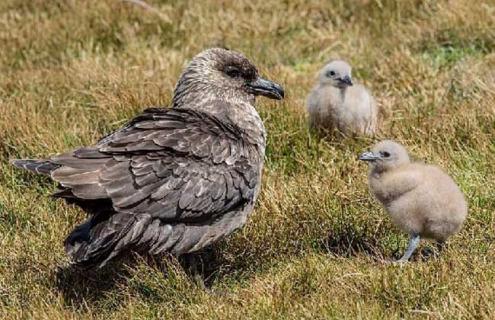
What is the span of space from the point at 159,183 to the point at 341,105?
2384 mm

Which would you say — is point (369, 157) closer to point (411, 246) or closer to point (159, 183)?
point (411, 246)

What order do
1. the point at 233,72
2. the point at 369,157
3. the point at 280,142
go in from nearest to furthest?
the point at 369,157 < the point at 233,72 < the point at 280,142

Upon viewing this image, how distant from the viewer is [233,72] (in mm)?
6355

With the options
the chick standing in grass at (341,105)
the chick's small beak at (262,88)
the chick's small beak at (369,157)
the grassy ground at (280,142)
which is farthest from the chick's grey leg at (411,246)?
the chick standing in grass at (341,105)

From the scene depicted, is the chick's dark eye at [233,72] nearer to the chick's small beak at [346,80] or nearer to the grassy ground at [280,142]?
the grassy ground at [280,142]

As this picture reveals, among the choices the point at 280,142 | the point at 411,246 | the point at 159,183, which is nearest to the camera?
the point at 159,183

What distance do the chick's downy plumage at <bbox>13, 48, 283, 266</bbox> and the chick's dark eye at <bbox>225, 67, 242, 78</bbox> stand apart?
48 cm

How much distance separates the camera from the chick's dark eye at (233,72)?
20.8ft

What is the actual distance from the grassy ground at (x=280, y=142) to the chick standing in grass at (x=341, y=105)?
0.12 m

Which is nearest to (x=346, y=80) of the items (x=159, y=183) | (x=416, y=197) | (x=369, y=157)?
(x=369, y=157)

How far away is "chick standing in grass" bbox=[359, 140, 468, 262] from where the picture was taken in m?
5.56

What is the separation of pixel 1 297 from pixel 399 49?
443 cm

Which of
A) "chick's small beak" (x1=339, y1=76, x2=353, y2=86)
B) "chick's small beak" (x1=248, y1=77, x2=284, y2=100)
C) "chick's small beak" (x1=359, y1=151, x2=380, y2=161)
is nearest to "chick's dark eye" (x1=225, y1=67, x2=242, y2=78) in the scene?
"chick's small beak" (x1=248, y1=77, x2=284, y2=100)

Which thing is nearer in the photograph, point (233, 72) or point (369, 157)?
point (369, 157)
